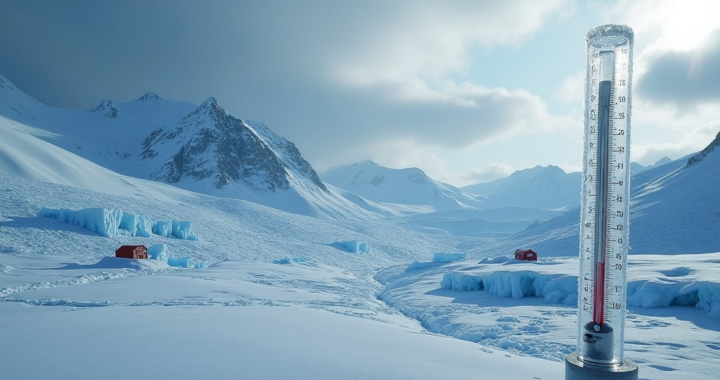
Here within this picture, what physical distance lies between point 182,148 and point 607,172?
148583 millimetres

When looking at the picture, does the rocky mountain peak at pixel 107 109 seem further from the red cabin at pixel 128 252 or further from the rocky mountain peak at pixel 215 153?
the red cabin at pixel 128 252

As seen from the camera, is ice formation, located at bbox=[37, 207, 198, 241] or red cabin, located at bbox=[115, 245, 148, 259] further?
ice formation, located at bbox=[37, 207, 198, 241]

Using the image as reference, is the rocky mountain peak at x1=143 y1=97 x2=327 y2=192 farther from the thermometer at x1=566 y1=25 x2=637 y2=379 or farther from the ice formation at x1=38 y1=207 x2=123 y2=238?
the thermometer at x1=566 y1=25 x2=637 y2=379

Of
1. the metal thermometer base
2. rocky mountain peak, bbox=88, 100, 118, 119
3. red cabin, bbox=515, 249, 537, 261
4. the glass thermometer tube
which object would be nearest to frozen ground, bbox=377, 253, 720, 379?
the glass thermometer tube

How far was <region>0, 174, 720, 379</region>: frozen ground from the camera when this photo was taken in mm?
4027

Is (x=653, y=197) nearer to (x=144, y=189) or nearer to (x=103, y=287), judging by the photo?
(x=103, y=287)

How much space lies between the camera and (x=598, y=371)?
243 cm

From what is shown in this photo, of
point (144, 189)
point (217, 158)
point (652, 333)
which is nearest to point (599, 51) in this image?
point (652, 333)

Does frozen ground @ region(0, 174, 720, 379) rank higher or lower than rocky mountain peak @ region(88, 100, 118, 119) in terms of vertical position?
lower

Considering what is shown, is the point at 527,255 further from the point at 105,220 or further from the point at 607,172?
the point at 105,220

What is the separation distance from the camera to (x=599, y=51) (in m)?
2.89

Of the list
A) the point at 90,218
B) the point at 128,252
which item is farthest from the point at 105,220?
the point at 128,252

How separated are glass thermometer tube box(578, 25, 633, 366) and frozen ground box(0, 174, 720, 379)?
6.34ft

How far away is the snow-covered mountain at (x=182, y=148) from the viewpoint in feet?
406
